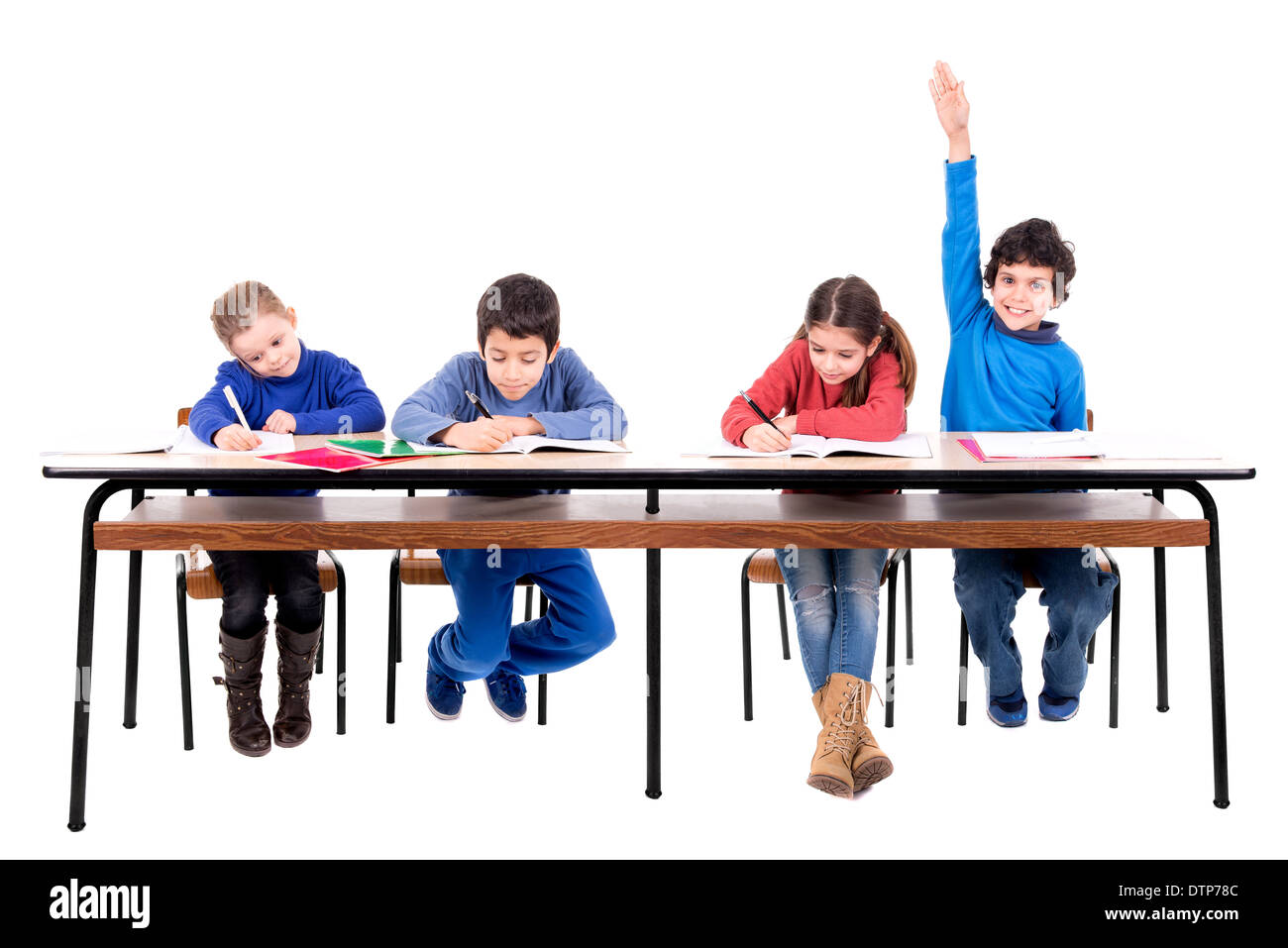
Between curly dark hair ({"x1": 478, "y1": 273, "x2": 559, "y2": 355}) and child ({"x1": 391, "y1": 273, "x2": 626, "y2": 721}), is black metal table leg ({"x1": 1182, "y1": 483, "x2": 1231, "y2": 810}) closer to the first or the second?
child ({"x1": 391, "y1": 273, "x2": 626, "y2": 721})

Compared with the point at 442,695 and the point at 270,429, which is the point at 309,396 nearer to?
the point at 270,429

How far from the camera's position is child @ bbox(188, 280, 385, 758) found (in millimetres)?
3867

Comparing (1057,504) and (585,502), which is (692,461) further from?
(1057,504)

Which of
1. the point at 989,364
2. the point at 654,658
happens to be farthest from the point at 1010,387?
the point at 654,658

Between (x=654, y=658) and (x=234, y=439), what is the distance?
107 cm

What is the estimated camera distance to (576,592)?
3.92 metres

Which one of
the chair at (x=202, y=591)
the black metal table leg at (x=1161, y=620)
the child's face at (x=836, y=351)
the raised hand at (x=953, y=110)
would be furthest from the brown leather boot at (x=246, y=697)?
the black metal table leg at (x=1161, y=620)

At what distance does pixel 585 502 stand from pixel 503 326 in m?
0.45

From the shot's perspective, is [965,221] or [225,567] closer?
[225,567]

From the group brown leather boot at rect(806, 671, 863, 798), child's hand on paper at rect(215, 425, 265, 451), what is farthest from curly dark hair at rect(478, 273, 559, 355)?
brown leather boot at rect(806, 671, 863, 798)

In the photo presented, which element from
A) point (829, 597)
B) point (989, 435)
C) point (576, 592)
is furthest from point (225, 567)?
point (989, 435)

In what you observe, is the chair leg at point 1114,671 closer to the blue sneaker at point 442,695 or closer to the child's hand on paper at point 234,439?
the blue sneaker at point 442,695

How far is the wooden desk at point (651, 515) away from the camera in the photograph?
3477 mm

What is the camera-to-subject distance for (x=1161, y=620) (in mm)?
4262
